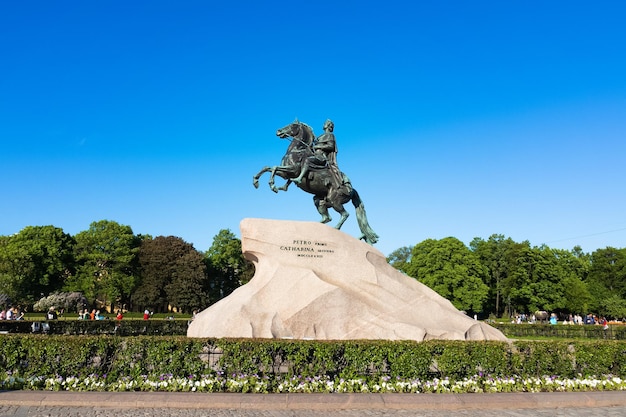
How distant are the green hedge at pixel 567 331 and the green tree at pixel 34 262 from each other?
4656cm

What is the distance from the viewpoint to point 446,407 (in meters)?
9.38

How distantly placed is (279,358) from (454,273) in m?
53.6

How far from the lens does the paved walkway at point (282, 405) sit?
8664 mm

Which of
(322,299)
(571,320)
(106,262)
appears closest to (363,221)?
(322,299)

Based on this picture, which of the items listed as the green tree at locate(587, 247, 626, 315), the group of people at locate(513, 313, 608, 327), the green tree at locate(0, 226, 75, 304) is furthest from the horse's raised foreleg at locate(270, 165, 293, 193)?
the green tree at locate(587, 247, 626, 315)

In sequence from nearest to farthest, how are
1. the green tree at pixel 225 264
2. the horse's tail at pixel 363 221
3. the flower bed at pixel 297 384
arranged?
the flower bed at pixel 297 384, the horse's tail at pixel 363 221, the green tree at pixel 225 264

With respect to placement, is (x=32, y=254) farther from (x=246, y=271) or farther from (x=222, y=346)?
(x=222, y=346)

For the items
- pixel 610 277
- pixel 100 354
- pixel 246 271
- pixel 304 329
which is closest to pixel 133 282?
pixel 246 271

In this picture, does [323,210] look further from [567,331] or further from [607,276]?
[607,276]

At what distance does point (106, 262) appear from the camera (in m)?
57.8

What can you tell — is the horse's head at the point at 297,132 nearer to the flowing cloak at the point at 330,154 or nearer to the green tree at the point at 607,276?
the flowing cloak at the point at 330,154

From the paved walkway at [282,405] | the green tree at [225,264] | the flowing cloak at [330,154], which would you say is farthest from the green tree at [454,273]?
the paved walkway at [282,405]

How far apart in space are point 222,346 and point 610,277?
8169 cm

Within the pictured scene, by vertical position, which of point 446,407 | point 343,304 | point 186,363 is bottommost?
point 446,407
